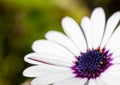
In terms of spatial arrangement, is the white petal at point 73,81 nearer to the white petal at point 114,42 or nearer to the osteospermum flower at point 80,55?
the osteospermum flower at point 80,55

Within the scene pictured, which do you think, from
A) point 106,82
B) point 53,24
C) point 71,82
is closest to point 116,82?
point 106,82

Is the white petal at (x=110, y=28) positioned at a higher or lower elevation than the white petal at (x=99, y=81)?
higher

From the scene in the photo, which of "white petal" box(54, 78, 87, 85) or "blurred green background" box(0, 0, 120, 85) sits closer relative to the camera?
"white petal" box(54, 78, 87, 85)

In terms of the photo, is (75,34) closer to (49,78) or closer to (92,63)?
(92,63)

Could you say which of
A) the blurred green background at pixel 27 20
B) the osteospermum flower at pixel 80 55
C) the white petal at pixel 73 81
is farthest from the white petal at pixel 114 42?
the blurred green background at pixel 27 20

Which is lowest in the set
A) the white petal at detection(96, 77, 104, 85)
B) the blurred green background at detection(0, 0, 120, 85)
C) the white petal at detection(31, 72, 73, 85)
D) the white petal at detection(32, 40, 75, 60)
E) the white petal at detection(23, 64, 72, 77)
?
the white petal at detection(96, 77, 104, 85)

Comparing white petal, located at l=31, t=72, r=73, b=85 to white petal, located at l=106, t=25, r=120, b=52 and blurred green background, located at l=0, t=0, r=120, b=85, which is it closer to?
white petal, located at l=106, t=25, r=120, b=52

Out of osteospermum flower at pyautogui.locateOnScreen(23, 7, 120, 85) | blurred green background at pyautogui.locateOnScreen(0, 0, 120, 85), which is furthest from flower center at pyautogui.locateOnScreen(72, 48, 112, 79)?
blurred green background at pyautogui.locateOnScreen(0, 0, 120, 85)

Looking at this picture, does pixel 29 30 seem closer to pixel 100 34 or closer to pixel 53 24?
pixel 53 24
